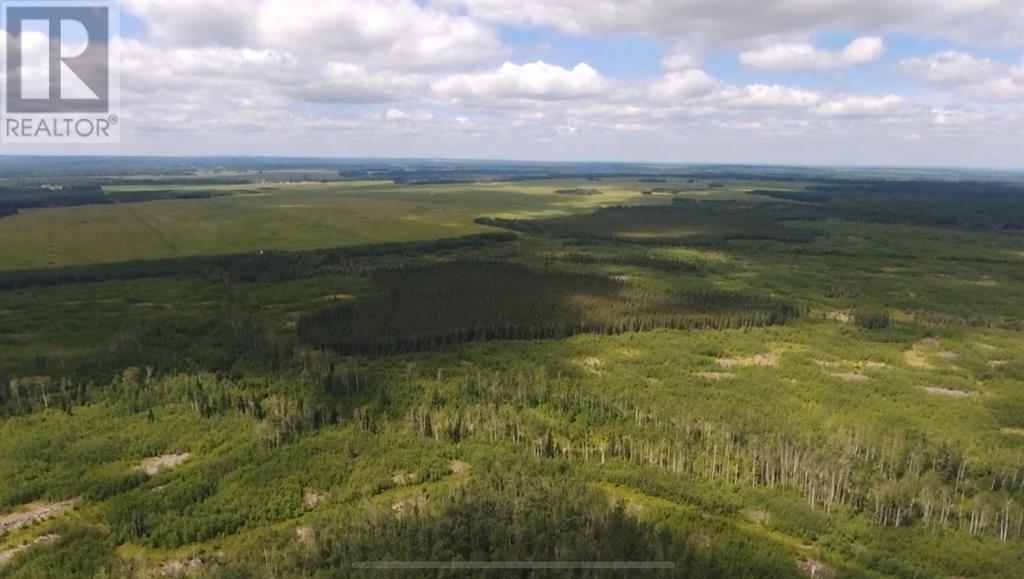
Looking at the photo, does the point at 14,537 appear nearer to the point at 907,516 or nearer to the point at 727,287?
the point at 907,516

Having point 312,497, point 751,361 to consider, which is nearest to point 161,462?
point 312,497

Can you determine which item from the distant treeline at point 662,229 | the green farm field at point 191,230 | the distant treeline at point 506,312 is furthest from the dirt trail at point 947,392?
the green farm field at point 191,230

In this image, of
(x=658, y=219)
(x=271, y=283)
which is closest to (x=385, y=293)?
(x=271, y=283)

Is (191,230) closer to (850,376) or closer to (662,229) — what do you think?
(662,229)

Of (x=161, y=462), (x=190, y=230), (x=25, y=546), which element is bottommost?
(x=25, y=546)

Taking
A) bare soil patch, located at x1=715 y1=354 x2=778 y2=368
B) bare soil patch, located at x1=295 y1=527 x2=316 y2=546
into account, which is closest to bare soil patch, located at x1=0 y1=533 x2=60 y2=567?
bare soil patch, located at x1=295 y1=527 x2=316 y2=546

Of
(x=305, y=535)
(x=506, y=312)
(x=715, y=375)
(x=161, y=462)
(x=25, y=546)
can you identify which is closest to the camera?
(x=25, y=546)
